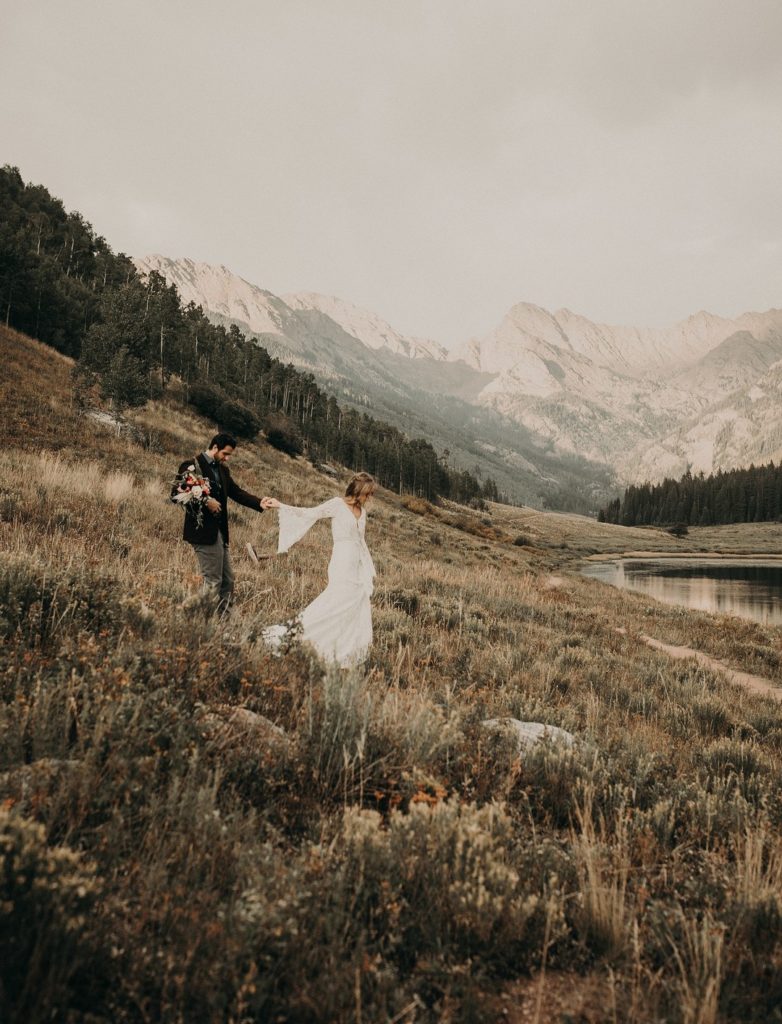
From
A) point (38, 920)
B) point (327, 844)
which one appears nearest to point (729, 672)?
point (327, 844)

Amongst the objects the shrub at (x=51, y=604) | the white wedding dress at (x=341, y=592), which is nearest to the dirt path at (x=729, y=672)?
the white wedding dress at (x=341, y=592)

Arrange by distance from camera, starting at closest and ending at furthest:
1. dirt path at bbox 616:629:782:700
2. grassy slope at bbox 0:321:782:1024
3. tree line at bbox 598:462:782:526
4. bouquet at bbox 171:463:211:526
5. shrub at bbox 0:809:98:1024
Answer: shrub at bbox 0:809:98:1024 → grassy slope at bbox 0:321:782:1024 → bouquet at bbox 171:463:211:526 → dirt path at bbox 616:629:782:700 → tree line at bbox 598:462:782:526

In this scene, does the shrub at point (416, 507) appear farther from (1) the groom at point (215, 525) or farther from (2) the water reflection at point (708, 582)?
(1) the groom at point (215, 525)

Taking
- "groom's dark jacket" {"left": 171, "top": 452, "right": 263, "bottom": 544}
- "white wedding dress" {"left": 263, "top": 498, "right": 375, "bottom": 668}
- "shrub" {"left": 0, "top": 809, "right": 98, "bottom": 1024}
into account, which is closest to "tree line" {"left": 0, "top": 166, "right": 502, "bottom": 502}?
"groom's dark jacket" {"left": 171, "top": 452, "right": 263, "bottom": 544}

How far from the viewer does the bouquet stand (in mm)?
6984

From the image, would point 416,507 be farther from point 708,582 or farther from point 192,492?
point 192,492

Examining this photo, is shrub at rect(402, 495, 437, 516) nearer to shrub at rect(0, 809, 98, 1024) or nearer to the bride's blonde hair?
the bride's blonde hair

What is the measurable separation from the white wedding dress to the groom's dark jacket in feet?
2.10

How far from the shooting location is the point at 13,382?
21.4 metres

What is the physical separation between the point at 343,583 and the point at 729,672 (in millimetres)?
10642

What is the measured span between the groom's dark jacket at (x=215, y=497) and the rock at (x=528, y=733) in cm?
424

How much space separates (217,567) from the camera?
284 inches

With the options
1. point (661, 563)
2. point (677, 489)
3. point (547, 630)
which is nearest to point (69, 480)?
point (547, 630)

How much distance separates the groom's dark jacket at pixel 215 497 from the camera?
7.08m
